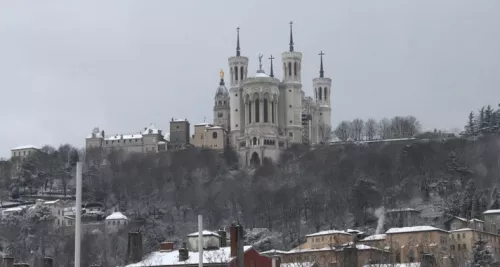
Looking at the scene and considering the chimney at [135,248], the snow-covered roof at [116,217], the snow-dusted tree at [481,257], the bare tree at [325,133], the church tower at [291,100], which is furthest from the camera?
the bare tree at [325,133]

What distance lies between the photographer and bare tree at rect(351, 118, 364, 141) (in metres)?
175

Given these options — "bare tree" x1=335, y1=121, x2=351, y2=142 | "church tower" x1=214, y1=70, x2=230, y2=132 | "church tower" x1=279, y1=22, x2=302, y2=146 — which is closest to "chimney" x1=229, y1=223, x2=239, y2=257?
"church tower" x1=279, y1=22, x2=302, y2=146

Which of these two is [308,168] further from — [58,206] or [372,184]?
[58,206]

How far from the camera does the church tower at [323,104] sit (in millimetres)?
167875

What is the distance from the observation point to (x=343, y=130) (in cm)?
17650

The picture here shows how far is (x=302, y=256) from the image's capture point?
80.3 metres

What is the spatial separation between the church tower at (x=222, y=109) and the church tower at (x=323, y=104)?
1366 centimetres

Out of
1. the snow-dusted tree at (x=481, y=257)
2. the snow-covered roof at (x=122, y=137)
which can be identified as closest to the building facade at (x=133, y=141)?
the snow-covered roof at (x=122, y=137)

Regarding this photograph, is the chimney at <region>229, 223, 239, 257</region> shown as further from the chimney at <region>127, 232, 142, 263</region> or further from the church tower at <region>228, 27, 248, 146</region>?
the church tower at <region>228, 27, 248, 146</region>

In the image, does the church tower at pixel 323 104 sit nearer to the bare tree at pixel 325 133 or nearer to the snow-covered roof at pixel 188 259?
the bare tree at pixel 325 133

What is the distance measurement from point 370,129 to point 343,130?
4.83 meters

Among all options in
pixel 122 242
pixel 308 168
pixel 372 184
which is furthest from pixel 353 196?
pixel 122 242

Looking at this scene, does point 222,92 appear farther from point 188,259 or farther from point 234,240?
point 234,240

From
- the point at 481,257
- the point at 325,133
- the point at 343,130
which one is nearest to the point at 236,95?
the point at 325,133
